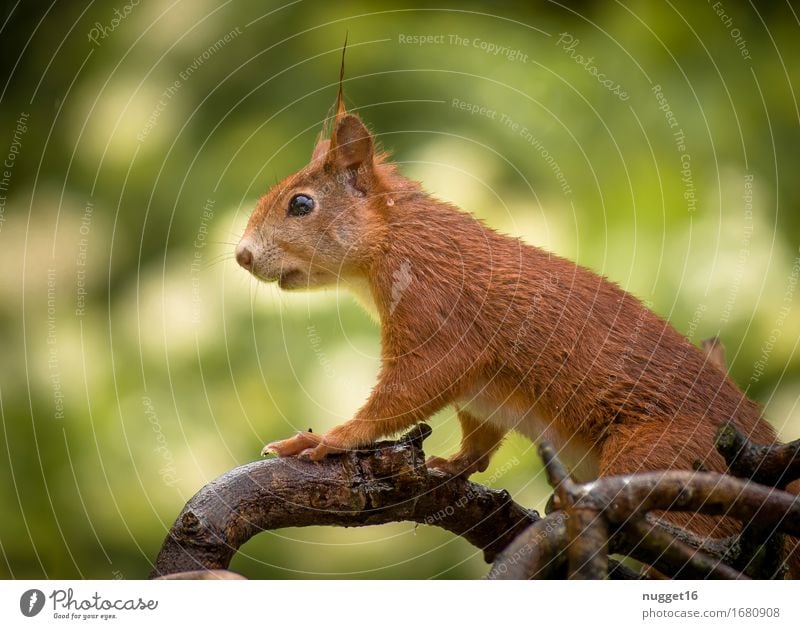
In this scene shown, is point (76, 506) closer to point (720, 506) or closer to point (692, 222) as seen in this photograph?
point (720, 506)

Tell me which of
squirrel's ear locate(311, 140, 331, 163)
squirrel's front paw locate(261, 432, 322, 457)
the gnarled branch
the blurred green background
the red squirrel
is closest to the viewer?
the gnarled branch

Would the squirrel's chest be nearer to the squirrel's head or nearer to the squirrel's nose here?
the squirrel's head

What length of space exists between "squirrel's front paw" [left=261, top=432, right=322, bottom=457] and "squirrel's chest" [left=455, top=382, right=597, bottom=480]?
28cm

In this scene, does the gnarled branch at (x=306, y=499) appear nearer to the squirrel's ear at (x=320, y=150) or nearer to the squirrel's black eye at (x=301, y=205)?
the squirrel's black eye at (x=301, y=205)

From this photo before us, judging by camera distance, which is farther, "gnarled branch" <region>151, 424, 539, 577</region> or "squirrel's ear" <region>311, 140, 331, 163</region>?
"squirrel's ear" <region>311, 140, 331, 163</region>

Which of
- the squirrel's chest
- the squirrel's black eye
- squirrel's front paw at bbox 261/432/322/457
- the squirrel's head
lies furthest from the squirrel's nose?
the squirrel's chest

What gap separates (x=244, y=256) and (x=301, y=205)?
0.14m

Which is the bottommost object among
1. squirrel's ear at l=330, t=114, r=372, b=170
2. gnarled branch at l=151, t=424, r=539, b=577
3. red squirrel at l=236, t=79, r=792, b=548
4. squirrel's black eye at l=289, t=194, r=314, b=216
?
gnarled branch at l=151, t=424, r=539, b=577

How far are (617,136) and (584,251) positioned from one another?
0.25 metres

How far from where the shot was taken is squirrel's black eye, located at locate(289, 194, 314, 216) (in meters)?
1.61

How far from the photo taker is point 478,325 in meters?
1.59

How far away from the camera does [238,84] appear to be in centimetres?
185

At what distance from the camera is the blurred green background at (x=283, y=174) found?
1.76 metres
